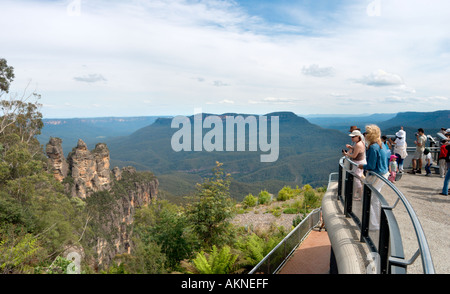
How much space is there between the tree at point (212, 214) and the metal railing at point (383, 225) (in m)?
7.52

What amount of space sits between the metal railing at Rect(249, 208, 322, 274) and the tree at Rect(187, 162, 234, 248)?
11.0 feet

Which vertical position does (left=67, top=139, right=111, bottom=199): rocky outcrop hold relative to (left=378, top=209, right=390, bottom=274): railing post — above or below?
below

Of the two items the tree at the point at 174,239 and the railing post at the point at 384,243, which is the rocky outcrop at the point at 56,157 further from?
the railing post at the point at 384,243

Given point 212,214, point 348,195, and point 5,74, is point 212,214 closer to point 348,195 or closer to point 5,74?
point 348,195

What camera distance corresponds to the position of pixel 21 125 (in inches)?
1496

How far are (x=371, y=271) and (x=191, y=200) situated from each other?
10826mm

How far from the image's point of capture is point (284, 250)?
9406 mm

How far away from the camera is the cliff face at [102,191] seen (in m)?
70.9

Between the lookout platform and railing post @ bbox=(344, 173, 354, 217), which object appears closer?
the lookout platform

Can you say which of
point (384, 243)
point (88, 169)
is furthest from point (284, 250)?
point (88, 169)

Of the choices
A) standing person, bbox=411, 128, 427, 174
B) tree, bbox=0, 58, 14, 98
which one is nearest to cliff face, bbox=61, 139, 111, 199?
tree, bbox=0, 58, 14, 98

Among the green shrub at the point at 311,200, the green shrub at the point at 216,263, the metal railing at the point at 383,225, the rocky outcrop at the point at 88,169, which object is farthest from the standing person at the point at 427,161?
the rocky outcrop at the point at 88,169

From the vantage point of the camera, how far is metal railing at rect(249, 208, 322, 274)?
7.71 m

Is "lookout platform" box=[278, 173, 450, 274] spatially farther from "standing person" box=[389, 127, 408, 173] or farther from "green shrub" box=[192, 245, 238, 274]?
"green shrub" box=[192, 245, 238, 274]
